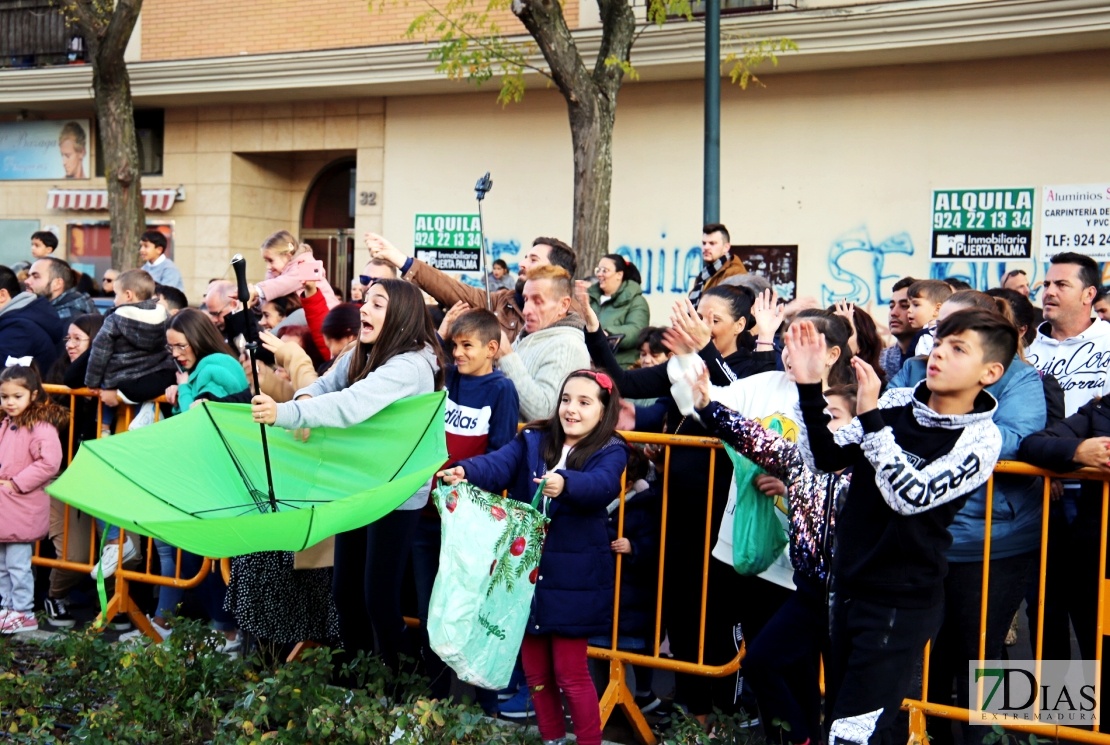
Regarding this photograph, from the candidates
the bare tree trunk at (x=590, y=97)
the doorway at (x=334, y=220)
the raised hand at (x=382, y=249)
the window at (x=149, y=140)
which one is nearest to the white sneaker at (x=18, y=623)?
the raised hand at (x=382, y=249)

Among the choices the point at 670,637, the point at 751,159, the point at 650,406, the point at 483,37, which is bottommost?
the point at 670,637

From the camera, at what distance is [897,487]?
4109mm

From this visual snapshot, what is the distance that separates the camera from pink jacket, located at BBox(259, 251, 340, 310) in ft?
23.0

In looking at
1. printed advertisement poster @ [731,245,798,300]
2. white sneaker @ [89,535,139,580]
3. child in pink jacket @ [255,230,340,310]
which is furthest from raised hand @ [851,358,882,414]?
printed advertisement poster @ [731,245,798,300]

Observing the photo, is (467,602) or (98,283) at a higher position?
(98,283)

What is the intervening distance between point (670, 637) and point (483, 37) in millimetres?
10795

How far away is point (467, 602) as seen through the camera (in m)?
4.89

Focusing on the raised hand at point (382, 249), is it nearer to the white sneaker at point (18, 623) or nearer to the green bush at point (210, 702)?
the green bush at point (210, 702)

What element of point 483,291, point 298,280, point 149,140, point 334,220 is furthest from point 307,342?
point 149,140

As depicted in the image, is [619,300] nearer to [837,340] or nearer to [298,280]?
[298,280]

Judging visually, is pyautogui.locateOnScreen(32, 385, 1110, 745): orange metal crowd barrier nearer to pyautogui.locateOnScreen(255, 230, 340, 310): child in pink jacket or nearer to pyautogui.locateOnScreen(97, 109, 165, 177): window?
pyautogui.locateOnScreen(255, 230, 340, 310): child in pink jacket

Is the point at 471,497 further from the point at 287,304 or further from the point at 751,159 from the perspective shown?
the point at 751,159

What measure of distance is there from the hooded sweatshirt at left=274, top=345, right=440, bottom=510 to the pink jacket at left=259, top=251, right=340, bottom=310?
3.94 feet

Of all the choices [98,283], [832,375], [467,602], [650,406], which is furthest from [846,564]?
[98,283]
